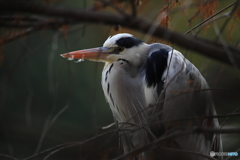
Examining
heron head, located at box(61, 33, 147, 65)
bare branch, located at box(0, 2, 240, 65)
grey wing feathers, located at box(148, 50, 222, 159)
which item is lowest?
grey wing feathers, located at box(148, 50, 222, 159)

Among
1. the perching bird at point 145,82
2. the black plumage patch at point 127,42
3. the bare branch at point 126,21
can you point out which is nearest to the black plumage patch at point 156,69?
the perching bird at point 145,82

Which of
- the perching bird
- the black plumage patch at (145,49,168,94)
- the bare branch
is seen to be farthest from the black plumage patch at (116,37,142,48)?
the bare branch

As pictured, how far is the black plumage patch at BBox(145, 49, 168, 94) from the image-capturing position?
5.53ft

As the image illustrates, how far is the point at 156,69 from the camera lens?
168 cm

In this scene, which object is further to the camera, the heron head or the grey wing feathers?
the heron head

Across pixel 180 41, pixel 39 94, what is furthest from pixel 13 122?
pixel 180 41

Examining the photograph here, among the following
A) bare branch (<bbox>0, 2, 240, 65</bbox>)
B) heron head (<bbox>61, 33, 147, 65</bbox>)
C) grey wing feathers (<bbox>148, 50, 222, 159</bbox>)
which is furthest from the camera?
heron head (<bbox>61, 33, 147, 65</bbox>)

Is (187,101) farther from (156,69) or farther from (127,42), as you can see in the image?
(127,42)

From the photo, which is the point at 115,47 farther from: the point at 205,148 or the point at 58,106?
the point at 58,106

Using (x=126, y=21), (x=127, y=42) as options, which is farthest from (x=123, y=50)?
(x=126, y=21)

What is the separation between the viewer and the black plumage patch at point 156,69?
169cm

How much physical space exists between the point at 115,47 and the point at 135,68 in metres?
0.16

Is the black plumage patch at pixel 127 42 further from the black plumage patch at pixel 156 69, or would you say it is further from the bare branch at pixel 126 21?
the bare branch at pixel 126 21

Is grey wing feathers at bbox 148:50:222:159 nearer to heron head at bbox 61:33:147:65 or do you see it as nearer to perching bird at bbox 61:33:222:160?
perching bird at bbox 61:33:222:160
